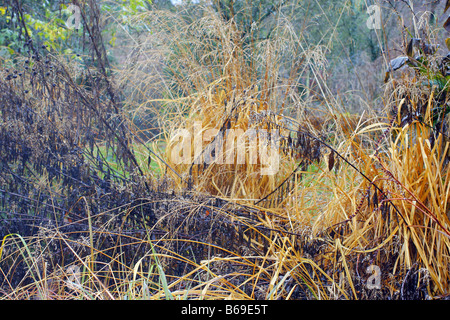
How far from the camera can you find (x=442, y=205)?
1438 mm

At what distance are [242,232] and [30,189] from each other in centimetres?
125

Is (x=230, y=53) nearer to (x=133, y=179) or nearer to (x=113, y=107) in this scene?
Answer: (x=113, y=107)

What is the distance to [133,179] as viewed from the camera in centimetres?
190

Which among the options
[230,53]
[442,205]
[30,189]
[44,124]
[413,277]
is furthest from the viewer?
[230,53]

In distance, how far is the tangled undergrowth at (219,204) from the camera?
4.59 ft

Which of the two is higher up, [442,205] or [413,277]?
[442,205]

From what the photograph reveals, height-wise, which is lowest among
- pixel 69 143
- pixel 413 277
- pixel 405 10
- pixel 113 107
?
pixel 413 277

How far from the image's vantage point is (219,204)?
172 centimetres

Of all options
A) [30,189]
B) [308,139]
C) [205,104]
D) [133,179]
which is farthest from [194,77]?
[30,189]

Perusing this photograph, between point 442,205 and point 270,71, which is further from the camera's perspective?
point 270,71

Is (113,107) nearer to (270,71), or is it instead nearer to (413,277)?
(270,71)

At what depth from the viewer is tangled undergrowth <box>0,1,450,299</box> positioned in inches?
55.1

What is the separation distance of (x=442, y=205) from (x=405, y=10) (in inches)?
254

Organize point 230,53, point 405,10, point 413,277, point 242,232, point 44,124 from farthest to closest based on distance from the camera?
point 405,10, point 230,53, point 44,124, point 242,232, point 413,277
